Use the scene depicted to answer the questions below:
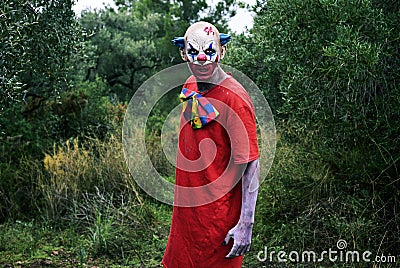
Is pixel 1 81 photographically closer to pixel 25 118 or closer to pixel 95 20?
pixel 25 118

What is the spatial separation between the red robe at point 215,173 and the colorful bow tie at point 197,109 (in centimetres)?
3

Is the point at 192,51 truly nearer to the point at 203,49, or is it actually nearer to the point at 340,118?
the point at 203,49

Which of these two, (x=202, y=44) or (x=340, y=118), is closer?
(x=202, y=44)

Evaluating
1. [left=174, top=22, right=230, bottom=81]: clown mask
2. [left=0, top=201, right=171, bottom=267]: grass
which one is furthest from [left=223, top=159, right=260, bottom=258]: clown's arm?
[left=0, top=201, right=171, bottom=267]: grass

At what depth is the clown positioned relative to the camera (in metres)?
2.38

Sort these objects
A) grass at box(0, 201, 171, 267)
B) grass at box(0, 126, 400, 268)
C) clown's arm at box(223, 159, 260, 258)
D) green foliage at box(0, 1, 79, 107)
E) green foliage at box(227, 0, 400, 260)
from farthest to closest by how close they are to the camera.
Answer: grass at box(0, 201, 171, 267) < grass at box(0, 126, 400, 268) < green foliage at box(227, 0, 400, 260) < green foliage at box(0, 1, 79, 107) < clown's arm at box(223, 159, 260, 258)

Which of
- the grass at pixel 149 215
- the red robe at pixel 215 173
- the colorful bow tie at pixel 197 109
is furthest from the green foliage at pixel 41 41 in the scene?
the grass at pixel 149 215

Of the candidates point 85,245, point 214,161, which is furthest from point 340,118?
point 85,245

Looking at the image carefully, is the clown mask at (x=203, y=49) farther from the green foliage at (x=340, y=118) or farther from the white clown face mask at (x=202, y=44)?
the green foliage at (x=340, y=118)

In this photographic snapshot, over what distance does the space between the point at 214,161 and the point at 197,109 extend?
0.86 feet

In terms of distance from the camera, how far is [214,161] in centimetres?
246

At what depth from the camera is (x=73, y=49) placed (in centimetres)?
457

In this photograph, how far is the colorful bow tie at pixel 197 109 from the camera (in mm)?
2430

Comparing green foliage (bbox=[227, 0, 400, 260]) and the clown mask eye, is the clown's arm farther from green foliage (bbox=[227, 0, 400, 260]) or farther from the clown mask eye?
green foliage (bbox=[227, 0, 400, 260])
